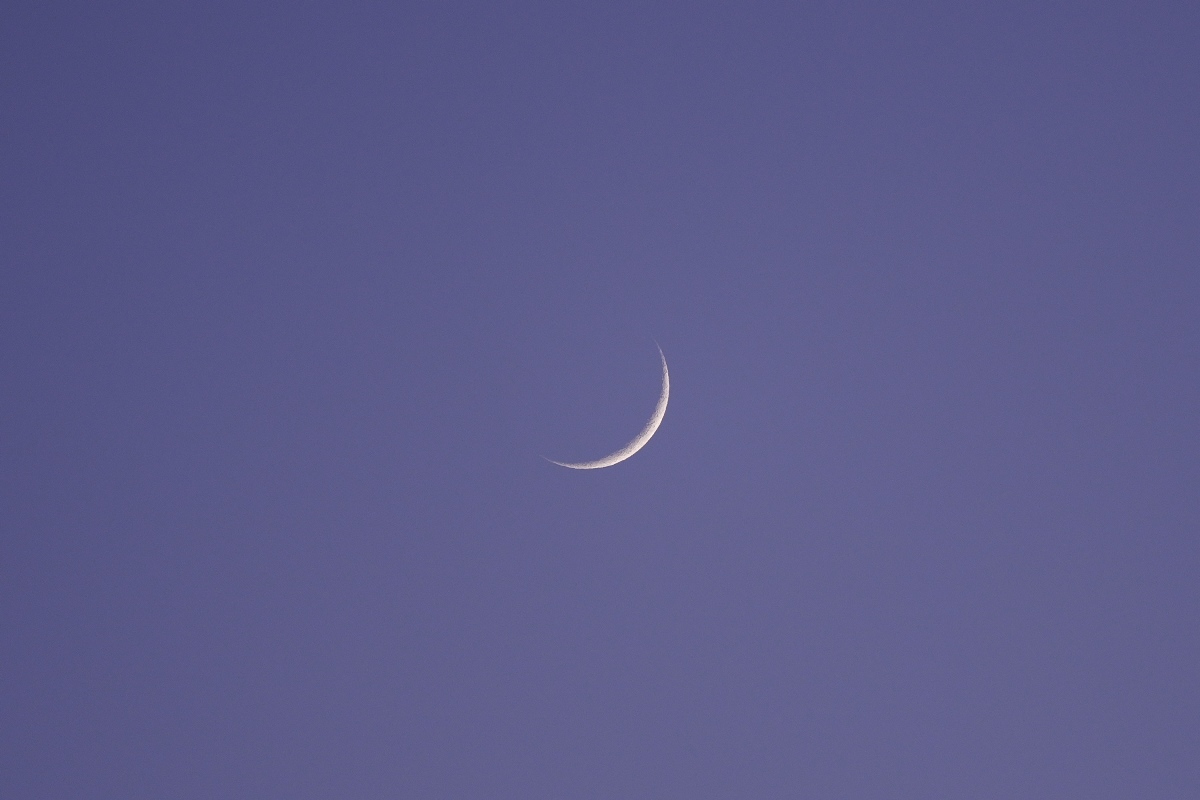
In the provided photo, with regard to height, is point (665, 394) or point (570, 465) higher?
point (665, 394)

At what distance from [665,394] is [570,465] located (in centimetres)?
84

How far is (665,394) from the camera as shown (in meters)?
7.38

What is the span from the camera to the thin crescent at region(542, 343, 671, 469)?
7.25 m

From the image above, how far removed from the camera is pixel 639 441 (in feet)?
24.0

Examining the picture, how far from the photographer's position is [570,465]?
7242mm

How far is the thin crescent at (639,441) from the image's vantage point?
725 centimetres
